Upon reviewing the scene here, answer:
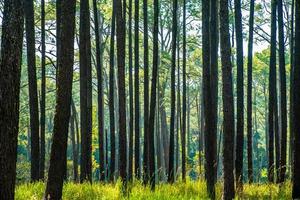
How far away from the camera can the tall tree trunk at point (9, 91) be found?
226 inches

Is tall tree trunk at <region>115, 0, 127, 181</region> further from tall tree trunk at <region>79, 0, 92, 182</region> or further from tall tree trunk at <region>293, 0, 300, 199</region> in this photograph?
tall tree trunk at <region>293, 0, 300, 199</region>

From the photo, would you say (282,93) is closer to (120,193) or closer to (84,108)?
(84,108)

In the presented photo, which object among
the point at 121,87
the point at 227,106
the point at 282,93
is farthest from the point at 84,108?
the point at 282,93

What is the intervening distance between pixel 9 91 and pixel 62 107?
1.34 metres

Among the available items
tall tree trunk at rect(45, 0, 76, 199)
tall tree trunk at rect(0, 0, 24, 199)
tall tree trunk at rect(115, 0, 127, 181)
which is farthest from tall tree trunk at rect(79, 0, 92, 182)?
tall tree trunk at rect(0, 0, 24, 199)

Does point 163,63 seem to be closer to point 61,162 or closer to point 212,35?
point 212,35

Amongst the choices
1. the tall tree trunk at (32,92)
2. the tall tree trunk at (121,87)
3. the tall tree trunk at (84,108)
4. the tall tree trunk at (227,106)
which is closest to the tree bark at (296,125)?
the tall tree trunk at (227,106)

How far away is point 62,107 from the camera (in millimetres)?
7039

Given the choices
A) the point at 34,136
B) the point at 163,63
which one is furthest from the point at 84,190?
the point at 163,63

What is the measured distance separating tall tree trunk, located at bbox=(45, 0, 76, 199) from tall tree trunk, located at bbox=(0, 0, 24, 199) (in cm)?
121

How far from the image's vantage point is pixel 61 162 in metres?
7.01

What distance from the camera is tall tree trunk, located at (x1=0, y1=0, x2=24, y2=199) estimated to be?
18.8 feet

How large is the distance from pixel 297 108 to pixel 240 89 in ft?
13.2

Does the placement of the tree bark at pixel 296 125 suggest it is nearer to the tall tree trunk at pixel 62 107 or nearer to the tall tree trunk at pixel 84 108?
the tall tree trunk at pixel 62 107
